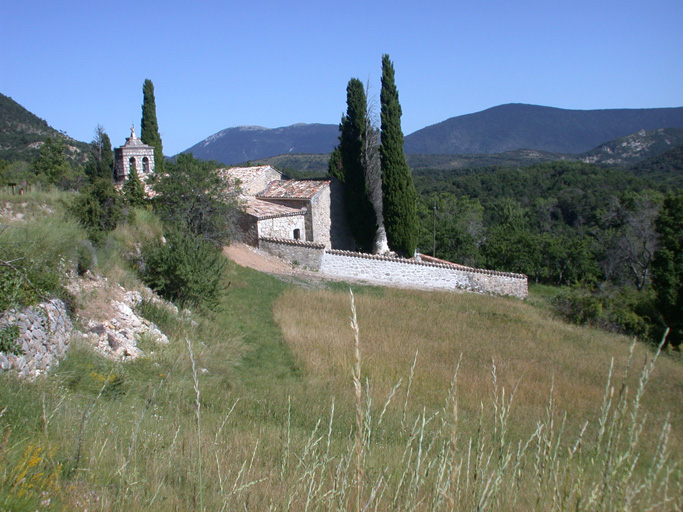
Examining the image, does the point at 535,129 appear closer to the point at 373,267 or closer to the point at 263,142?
the point at 263,142

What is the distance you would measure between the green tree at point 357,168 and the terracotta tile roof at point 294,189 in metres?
1.51

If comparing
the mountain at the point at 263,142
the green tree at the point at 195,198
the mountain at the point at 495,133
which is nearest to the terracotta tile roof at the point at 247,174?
the green tree at the point at 195,198

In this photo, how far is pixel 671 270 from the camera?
1970 cm

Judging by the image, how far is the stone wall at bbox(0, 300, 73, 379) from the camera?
19.2 feet

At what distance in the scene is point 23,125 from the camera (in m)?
47.7

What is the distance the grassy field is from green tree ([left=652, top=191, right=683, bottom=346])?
4609 millimetres

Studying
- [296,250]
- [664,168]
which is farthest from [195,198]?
[664,168]

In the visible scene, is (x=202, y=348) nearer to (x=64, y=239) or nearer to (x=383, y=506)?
(x=64, y=239)

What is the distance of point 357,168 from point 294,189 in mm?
3385

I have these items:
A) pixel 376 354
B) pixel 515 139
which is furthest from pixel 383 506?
pixel 515 139

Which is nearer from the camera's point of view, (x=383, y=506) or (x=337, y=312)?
(x=383, y=506)

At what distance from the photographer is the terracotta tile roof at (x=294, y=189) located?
23969mm

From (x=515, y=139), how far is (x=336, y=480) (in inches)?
6557

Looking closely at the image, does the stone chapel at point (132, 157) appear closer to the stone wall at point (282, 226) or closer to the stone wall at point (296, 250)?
the stone wall at point (282, 226)
